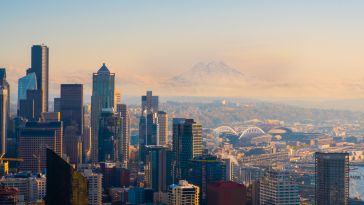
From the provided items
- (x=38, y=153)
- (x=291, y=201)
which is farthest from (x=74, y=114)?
(x=291, y=201)

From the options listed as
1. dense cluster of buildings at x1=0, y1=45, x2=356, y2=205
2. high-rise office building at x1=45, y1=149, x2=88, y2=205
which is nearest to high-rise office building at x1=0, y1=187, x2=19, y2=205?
dense cluster of buildings at x1=0, y1=45, x2=356, y2=205

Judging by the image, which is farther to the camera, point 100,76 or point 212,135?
point 100,76

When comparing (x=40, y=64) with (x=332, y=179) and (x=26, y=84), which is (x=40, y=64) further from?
(x=332, y=179)

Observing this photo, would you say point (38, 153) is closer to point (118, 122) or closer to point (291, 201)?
point (118, 122)

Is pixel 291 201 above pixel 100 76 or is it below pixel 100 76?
below

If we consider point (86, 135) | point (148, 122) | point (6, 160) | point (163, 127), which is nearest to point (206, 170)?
point (163, 127)

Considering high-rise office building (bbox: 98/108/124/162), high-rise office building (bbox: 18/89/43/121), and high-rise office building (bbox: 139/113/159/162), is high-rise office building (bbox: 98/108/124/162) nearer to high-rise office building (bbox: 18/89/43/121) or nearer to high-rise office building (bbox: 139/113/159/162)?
high-rise office building (bbox: 139/113/159/162)

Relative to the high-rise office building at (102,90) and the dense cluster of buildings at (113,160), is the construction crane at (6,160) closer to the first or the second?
the dense cluster of buildings at (113,160)
